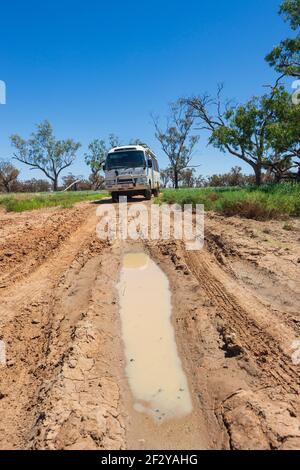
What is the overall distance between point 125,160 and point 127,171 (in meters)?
0.65

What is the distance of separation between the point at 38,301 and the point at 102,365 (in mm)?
1908

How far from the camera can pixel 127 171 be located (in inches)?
615

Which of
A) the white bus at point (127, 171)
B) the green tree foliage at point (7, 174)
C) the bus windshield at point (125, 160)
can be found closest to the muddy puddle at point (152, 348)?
the white bus at point (127, 171)

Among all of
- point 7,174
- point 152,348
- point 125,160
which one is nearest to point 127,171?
point 125,160

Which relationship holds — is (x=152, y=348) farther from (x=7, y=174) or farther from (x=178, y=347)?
(x=7, y=174)

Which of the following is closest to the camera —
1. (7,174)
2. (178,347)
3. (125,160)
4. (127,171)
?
(178,347)

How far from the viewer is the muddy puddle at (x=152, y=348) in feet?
9.77

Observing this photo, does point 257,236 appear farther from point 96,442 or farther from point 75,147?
point 75,147

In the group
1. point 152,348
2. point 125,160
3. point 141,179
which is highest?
point 125,160

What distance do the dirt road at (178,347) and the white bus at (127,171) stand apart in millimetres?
8884

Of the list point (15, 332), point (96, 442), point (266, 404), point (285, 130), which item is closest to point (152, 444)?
point (96, 442)

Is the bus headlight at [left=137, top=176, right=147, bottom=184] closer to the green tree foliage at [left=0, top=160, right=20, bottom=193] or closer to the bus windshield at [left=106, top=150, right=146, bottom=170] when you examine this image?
the bus windshield at [left=106, top=150, right=146, bottom=170]

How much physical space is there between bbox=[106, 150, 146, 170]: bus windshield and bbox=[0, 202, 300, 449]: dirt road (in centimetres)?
939

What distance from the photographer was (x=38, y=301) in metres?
4.96
